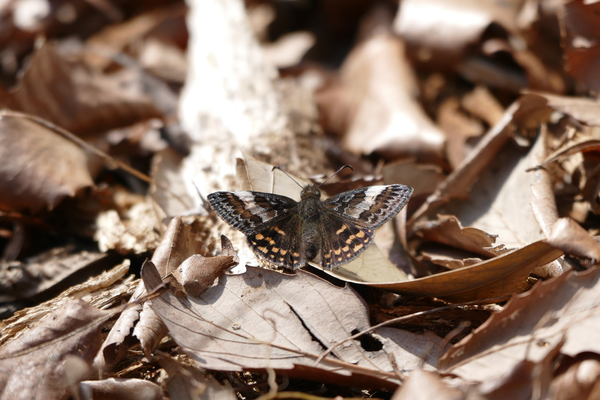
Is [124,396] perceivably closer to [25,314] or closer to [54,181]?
[25,314]

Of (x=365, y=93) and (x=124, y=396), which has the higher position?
(x=365, y=93)

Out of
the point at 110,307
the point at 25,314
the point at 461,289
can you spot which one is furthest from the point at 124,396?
→ the point at 461,289

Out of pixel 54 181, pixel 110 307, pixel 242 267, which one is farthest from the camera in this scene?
pixel 54 181

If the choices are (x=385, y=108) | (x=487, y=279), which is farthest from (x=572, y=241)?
(x=385, y=108)

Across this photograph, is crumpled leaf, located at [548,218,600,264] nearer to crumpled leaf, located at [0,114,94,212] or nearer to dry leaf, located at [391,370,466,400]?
dry leaf, located at [391,370,466,400]

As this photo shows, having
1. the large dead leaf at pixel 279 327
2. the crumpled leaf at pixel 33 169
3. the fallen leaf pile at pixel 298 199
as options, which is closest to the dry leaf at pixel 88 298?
the fallen leaf pile at pixel 298 199

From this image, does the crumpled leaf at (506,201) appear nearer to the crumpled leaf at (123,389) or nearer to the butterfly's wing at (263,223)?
the butterfly's wing at (263,223)
